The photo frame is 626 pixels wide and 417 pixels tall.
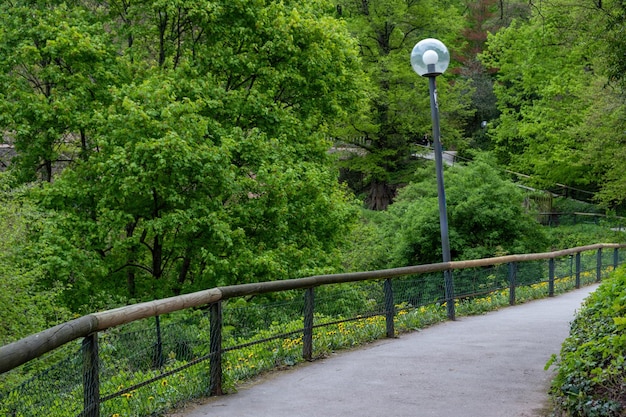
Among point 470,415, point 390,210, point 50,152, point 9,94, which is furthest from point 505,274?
point 390,210

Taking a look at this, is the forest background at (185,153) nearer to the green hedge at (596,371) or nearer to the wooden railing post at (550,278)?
the wooden railing post at (550,278)

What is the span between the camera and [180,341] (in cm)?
631

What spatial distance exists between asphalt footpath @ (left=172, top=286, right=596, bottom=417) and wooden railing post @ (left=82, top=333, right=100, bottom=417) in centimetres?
107

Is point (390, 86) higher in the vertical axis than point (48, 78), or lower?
higher

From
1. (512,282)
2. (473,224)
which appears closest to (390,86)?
(473,224)

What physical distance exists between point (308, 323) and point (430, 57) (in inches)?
264

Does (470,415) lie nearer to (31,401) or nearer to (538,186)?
(31,401)

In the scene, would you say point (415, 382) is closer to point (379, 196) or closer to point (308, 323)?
point (308, 323)

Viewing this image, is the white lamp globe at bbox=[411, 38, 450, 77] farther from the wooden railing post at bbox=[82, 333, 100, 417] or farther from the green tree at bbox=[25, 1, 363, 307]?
the wooden railing post at bbox=[82, 333, 100, 417]

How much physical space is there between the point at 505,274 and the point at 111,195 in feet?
29.7

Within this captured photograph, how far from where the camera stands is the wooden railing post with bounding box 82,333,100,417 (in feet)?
16.0

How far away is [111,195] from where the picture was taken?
16.6 metres

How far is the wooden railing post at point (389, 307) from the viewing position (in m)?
10.4

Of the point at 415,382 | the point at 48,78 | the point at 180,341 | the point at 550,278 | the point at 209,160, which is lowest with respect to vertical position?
the point at 550,278
